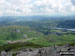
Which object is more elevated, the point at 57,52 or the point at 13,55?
the point at 57,52

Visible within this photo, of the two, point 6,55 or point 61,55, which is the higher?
point 61,55

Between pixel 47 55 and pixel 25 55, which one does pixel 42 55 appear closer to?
pixel 47 55

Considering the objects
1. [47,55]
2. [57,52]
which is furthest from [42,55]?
[57,52]

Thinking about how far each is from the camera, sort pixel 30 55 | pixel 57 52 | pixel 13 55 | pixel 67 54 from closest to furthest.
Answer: pixel 67 54 → pixel 57 52 → pixel 30 55 → pixel 13 55

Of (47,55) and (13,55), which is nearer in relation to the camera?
(47,55)

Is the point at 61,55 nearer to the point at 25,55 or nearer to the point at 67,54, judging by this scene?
the point at 67,54

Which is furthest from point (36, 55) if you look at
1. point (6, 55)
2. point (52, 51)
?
point (6, 55)

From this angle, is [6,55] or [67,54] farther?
[6,55]

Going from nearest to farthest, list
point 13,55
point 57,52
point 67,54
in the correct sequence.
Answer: point 67,54
point 57,52
point 13,55

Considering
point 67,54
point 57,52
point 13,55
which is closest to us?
point 67,54
